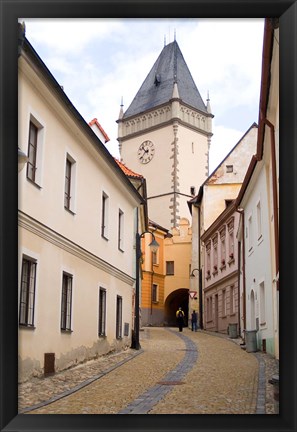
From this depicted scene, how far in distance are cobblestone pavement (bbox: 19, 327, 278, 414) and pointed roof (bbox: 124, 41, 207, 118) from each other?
4251 centimetres

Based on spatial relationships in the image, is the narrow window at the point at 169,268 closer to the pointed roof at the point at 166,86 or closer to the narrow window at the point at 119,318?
the pointed roof at the point at 166,86

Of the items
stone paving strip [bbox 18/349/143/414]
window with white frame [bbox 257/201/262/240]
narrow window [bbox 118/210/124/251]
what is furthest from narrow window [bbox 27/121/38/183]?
window with white frame [bbox 257/201/262/240]

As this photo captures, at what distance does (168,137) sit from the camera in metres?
53.3

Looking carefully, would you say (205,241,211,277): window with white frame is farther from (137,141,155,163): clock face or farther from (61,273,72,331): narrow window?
(137,141,155,163): clock face

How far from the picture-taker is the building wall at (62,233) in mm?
10125

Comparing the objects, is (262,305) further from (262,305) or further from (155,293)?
(155,293)

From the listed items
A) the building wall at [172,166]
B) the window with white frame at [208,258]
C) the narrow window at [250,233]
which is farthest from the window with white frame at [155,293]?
the narrow window at [250,233]

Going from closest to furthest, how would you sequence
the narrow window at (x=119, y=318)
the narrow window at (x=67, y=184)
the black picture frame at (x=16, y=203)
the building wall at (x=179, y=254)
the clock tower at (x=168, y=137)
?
the black picture frame at (x=16, y=203) → the narrow window at (x=67, y=184) → the narrow window at (x=119, y=318) → the building wall at (x=179, y=254) → the clock tower at (x=168, y=137)

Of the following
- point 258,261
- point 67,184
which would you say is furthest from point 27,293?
point 258,261

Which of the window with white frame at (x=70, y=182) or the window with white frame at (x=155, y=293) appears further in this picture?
the window with white frame at (x=155, y=293)

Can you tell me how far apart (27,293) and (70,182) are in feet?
11.3

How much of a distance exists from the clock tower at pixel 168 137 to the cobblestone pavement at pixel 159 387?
119ft
